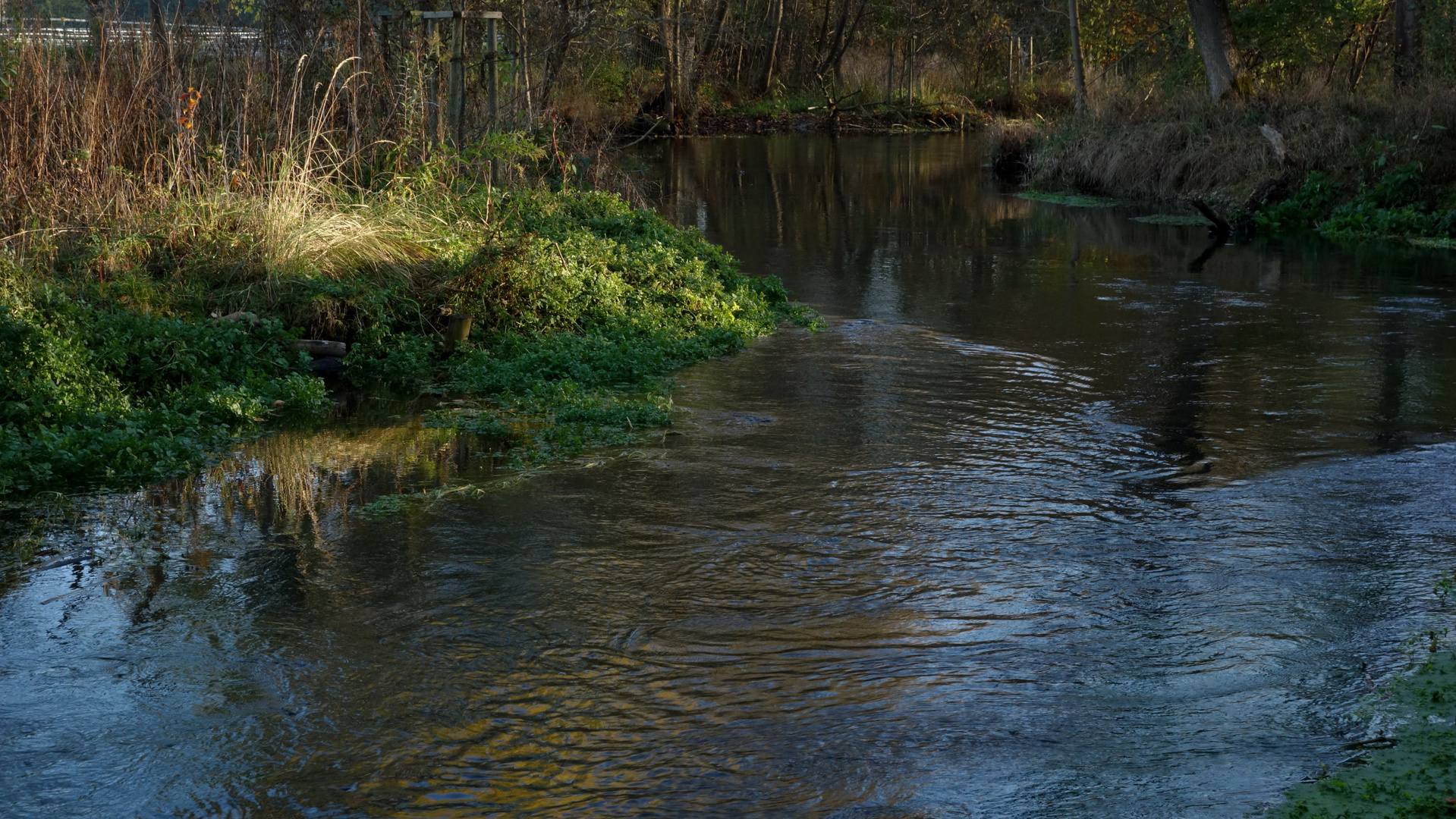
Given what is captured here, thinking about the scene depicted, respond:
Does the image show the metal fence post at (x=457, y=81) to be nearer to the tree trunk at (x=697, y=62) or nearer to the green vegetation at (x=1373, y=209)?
the green vegetation at (x=1373, y=209)

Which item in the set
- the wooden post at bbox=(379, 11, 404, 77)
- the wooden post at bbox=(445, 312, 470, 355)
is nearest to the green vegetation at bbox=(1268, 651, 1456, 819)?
the wooden post at bbox=(445, 312, 470, 355)

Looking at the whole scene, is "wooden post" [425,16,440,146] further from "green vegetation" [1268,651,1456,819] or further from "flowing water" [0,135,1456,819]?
"green vegetation" [1268,651,1456,819]

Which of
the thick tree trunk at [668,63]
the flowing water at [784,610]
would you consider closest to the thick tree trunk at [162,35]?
the flowing water at [784,610]

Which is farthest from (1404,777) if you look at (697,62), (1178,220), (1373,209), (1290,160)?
(697,62)

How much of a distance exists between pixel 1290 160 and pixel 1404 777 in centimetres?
2055

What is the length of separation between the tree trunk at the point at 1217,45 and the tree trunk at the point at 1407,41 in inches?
113

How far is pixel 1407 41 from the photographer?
84.3 feet

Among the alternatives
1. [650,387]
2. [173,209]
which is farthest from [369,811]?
[173,209]

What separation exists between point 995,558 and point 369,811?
3.51 m

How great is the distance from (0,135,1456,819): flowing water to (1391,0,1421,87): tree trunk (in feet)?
56.5

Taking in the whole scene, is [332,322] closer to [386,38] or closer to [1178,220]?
[386,38]

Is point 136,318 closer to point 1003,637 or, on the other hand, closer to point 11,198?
point 11,198

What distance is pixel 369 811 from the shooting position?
4.38 meters

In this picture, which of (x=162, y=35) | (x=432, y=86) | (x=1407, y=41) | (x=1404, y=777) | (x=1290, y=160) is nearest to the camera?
(x=1404, y=777)
